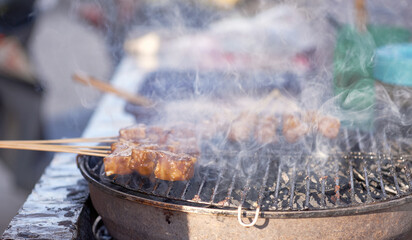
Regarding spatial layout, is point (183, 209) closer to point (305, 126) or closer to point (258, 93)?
point (305, 126)

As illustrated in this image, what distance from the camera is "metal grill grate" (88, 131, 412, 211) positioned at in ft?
9.17

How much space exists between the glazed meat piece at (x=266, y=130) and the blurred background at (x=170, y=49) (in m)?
1.45

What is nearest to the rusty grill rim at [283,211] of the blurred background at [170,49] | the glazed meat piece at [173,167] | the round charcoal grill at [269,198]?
the round charcoal grill at [269,198]

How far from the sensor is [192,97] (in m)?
4.96

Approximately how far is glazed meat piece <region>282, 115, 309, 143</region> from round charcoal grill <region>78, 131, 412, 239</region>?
0.20 metres

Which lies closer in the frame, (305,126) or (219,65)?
(305,126)

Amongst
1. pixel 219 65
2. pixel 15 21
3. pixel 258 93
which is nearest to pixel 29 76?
pixel 15 21

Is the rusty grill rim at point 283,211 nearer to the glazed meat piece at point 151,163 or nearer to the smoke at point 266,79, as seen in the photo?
the glazed meat piece at point 151,163

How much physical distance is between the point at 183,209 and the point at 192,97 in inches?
97.0

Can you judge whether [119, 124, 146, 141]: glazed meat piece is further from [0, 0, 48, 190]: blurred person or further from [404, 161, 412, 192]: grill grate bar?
[0, 0, 48, 190]: blurred person

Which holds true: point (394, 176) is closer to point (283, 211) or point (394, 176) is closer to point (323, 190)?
point (323, 190)

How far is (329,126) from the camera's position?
11.5 ft

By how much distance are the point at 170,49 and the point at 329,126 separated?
4.75 m

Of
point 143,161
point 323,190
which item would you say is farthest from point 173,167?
point 323,190
